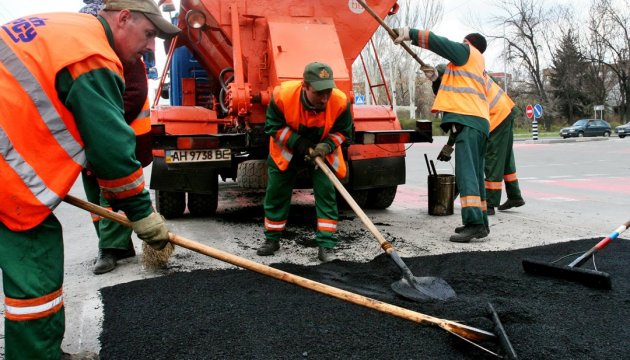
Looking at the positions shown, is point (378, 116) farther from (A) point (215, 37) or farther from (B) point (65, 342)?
(B) point (65, 342)

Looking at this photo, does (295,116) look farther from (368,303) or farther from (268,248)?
(368,303)

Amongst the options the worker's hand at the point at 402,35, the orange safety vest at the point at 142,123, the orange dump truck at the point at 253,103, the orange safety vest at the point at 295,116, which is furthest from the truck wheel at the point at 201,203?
the orange safety vest at the point at 142,123

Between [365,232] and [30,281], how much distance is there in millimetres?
3489

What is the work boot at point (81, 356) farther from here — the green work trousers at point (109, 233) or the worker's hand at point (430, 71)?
the worker's hand at point (430, 71)

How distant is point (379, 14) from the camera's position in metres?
5.59

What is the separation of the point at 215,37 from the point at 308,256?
8.23 feet

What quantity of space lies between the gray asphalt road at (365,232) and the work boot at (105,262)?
5cm

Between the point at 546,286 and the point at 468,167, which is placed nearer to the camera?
the point at 546,286

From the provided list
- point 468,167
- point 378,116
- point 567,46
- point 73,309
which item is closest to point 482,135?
point 468,167

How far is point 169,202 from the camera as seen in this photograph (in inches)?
220

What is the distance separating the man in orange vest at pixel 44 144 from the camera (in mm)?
1832

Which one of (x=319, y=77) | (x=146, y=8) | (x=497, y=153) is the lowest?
(x=497, y=153)

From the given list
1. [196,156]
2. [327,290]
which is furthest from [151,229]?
[196,156]

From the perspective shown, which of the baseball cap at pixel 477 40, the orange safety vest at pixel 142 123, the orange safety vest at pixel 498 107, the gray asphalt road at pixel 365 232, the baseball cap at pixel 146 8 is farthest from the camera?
the orange safety vest at pixel 498 107
